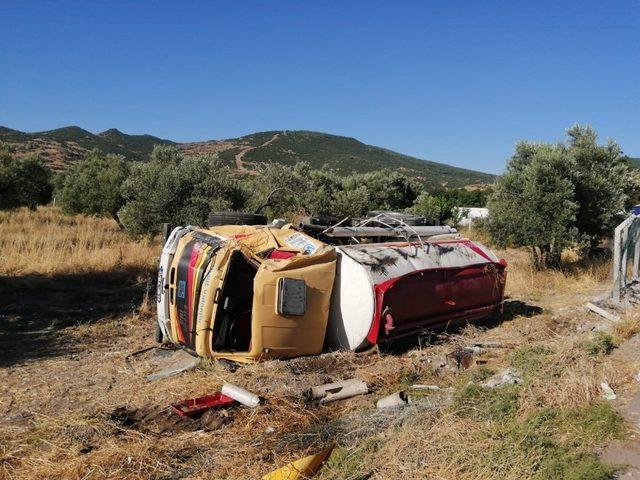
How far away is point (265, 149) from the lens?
76.7 metres

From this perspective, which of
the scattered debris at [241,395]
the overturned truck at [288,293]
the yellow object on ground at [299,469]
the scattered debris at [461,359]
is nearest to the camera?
the yellow object on ground at [299,469]

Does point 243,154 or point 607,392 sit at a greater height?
point 243,154

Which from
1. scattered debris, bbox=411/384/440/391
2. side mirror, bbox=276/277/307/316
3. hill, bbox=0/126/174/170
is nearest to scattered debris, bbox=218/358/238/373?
side mirror, bbox=276/277/307/316

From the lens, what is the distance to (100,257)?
1192cm

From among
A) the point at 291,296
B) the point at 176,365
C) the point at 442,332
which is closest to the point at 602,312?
the point at 442,332

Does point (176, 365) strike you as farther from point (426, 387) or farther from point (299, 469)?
point (299, 469)

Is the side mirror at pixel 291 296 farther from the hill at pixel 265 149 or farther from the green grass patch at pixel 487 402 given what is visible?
the hill at pixel 265 149

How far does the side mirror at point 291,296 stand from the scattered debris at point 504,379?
199 centimetres

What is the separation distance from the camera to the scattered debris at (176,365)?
554cm

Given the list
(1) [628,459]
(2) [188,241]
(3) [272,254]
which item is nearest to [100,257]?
(2) [188,241]

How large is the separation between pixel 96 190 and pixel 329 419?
2211cm

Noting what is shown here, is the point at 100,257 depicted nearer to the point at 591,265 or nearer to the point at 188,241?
the point at 188,241

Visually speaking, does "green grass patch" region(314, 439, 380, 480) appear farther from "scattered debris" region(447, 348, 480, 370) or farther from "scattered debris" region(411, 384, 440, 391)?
"scattered debris" region(447, 348, 480, 370)

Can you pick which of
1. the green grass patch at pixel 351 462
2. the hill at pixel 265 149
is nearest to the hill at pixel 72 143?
the hill at pixel 265 149
